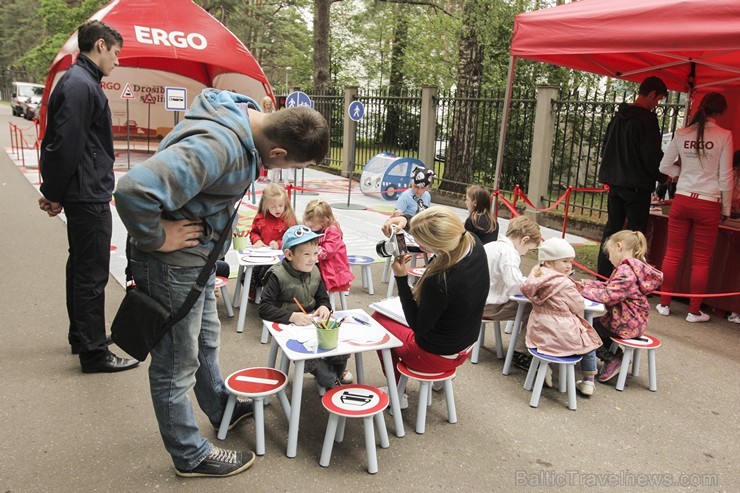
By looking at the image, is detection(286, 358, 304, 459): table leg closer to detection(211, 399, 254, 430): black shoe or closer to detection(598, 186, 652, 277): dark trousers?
detection(211, 399, 254, 430): black shoe

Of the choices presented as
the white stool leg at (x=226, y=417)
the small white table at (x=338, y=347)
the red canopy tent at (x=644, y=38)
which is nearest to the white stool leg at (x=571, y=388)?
the small white table at (x=338, y=347)

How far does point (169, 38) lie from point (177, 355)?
11853mm

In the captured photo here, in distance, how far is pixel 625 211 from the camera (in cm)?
633

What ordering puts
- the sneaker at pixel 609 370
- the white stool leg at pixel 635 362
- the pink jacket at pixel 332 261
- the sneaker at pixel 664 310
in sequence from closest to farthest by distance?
1. the sneaker at pixel 609 370
2. the white stool leg at pixel 635 362
3. the pink jacket at pixel 332 261
4. the sneaker at pixel 664 310

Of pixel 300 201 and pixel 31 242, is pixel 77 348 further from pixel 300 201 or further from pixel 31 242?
pixel 300 201

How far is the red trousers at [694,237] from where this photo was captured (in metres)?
5.68

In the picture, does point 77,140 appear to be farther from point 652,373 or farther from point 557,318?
point 652,373

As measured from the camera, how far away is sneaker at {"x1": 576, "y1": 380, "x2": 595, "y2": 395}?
411cm

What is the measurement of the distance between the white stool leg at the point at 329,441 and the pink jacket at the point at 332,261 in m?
2.13

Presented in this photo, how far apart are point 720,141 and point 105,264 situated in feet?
18.2

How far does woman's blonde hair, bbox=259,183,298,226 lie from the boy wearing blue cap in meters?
1.61

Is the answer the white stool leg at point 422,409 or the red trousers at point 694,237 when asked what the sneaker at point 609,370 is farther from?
the red trousers at point 694,237

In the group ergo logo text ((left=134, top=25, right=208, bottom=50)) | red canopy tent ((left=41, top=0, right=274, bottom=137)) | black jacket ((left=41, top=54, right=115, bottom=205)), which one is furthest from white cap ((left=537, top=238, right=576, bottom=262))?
ergo logo text ((left=134, top=25, right=208, bottom=50))

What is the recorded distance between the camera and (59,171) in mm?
3699
